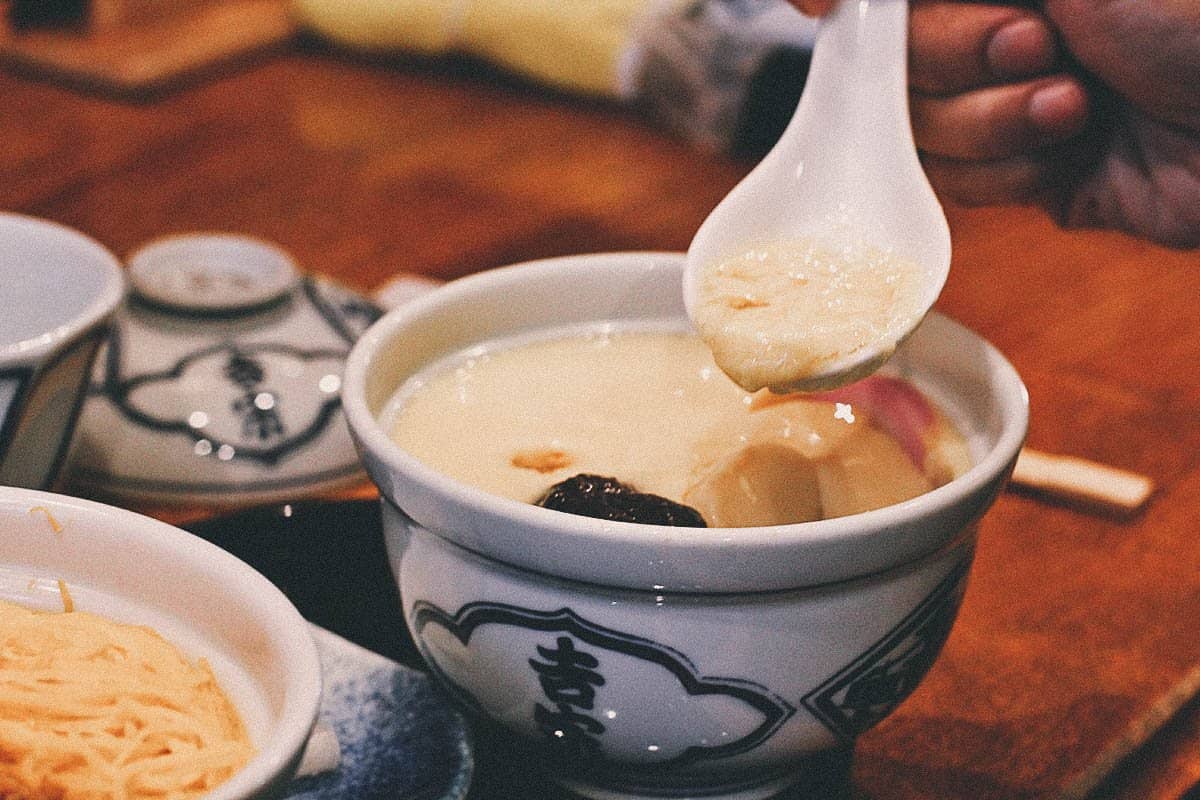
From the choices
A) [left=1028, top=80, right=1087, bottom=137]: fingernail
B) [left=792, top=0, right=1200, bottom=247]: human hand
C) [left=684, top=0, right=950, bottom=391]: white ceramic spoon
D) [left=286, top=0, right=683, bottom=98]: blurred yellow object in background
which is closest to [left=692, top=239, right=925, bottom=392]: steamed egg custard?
[left=684, top=0, right=950, bottom=391]: white ceramic spoon

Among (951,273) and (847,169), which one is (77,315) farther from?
(951,273)

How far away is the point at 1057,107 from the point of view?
110cm

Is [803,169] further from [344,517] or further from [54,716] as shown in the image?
[54,716]

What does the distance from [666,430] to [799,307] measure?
110mm

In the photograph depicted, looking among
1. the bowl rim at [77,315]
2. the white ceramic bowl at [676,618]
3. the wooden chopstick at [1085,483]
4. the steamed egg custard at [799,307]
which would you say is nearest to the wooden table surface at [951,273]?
the wooden chopstick at [1085,483]

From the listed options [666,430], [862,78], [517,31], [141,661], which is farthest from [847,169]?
[517,31]

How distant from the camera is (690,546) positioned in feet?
1.99

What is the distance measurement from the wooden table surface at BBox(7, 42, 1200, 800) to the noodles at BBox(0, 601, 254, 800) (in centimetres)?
37

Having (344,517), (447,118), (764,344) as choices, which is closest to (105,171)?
(447,118)

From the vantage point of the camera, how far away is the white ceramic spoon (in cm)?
83

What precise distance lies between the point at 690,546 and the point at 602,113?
153 centimetres

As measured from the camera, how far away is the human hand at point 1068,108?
1.03 m

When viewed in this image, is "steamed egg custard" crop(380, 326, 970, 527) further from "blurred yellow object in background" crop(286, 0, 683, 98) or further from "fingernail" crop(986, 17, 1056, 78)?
"blurred yellow object in background" crop(286, 0, 683, 98)

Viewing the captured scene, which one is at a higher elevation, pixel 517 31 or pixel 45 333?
pixel 45 333
